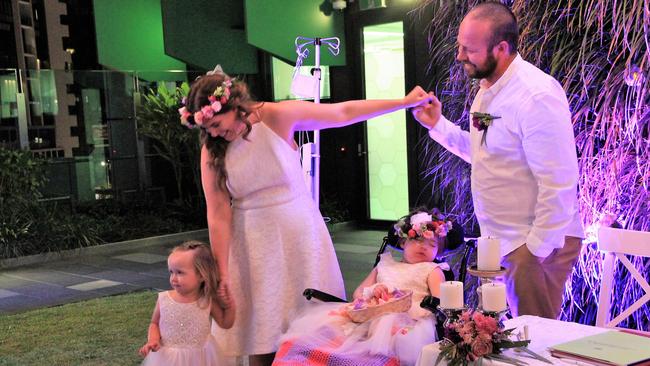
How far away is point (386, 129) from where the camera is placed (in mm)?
9031

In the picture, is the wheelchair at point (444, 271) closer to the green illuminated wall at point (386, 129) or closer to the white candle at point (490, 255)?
the white candle at point (490, 255)

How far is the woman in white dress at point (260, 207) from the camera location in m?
2.62

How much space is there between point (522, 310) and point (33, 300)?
4.63 meters

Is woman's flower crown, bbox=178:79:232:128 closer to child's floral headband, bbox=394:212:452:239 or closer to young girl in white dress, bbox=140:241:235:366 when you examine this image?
young girl in white dress, bbox=140:241:235:366

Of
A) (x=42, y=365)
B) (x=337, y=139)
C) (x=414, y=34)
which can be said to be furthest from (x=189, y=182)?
(x=42, y=365)

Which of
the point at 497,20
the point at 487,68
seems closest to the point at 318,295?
the point at 487,68

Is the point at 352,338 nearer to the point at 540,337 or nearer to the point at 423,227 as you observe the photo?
the point at 423,227

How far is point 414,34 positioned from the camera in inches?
325

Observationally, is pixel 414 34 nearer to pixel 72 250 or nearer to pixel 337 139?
pixel 337 139

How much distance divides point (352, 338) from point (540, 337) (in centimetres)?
76

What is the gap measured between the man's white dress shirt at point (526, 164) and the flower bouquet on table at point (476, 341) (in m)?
0.70

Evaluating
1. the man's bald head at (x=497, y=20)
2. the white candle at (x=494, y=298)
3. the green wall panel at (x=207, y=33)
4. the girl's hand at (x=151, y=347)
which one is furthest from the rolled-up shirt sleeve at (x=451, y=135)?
the green wall panel at (x=207, y=33)

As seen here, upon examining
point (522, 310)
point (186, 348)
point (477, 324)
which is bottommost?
point (186, 348)

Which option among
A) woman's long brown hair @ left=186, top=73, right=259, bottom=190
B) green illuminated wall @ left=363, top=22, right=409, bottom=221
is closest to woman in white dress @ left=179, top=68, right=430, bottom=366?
woman's long brown hair @ left=186, top=73, right=259, bottom=190
